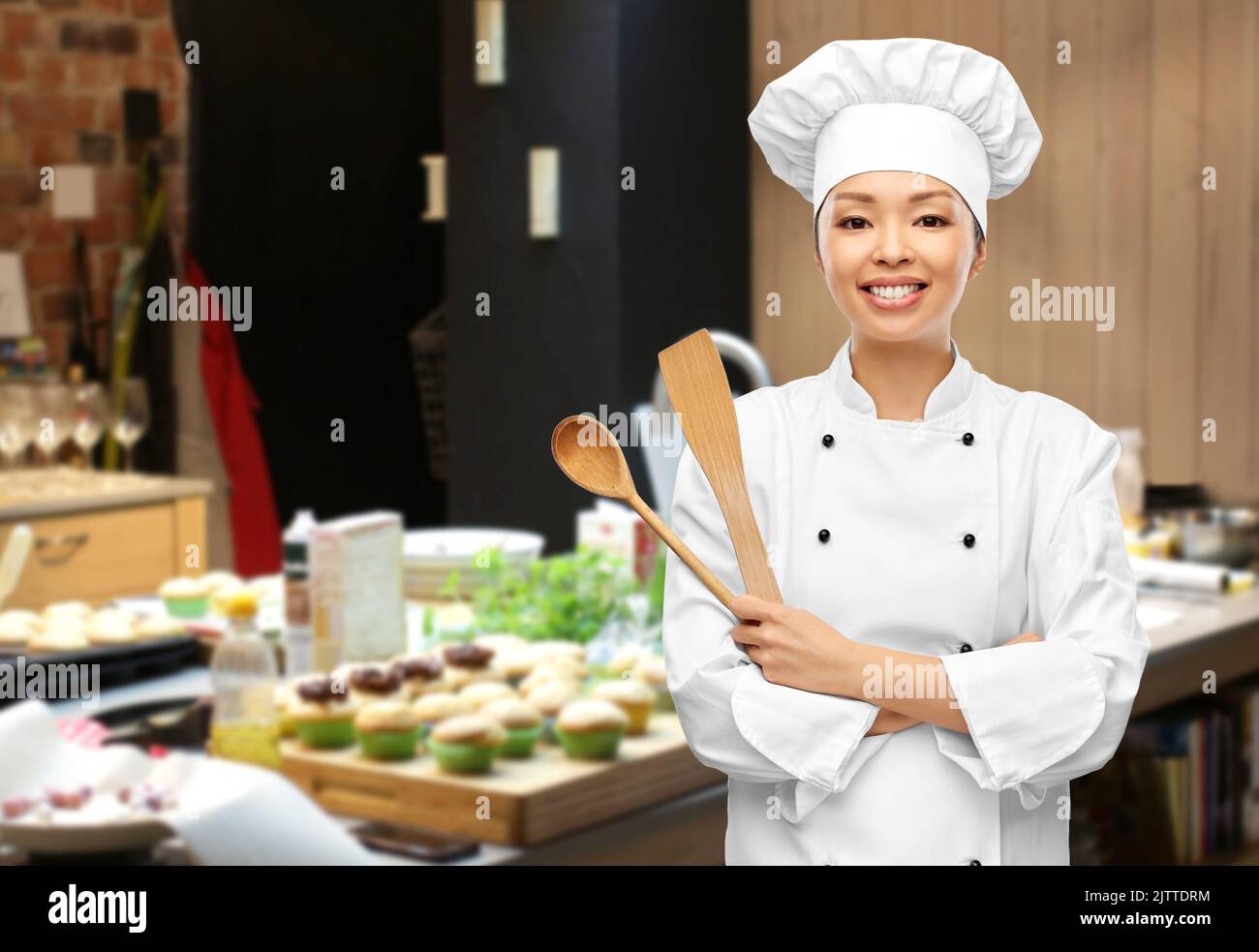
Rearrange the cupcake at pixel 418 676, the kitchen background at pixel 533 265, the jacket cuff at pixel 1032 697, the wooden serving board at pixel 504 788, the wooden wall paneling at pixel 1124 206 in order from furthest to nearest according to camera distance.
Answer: the wooden wall paneling at pixel 1124 206 → the kitchen background at pixel 533 265 → the cupcake at pixel 418 676 → the wooden serving board at pixel 504 788 → the jacket cuff at pixel 1032 697

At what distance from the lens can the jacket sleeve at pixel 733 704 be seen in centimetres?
60

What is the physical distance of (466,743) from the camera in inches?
55.1

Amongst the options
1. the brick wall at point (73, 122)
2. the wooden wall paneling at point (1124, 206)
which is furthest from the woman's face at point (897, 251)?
the brick wall at point (73, 122)

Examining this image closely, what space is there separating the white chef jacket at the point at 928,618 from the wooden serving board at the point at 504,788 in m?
0.74

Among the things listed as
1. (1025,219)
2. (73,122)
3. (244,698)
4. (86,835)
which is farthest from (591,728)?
(73,122)

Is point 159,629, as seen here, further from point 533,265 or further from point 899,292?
point 899,292

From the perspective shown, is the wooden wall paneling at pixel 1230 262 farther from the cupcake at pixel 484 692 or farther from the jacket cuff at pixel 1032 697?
the jacket cuff at pixel 1032 697

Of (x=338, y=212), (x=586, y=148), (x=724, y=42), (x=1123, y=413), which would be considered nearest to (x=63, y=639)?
(x=724, y=42)

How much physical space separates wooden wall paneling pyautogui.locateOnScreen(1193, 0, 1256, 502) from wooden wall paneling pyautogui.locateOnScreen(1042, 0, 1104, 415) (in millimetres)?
364

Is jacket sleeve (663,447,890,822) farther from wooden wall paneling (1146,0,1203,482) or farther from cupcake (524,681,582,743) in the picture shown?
wooden wall paneling (1146,0,1203,482)

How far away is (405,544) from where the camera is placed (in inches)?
87.0

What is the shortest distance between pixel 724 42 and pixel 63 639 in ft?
3.68

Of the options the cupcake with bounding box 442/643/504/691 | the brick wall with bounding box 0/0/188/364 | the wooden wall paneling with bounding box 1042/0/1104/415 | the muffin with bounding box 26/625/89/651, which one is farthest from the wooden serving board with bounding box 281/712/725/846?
the brick wall with bounding box 0/0/188/364
